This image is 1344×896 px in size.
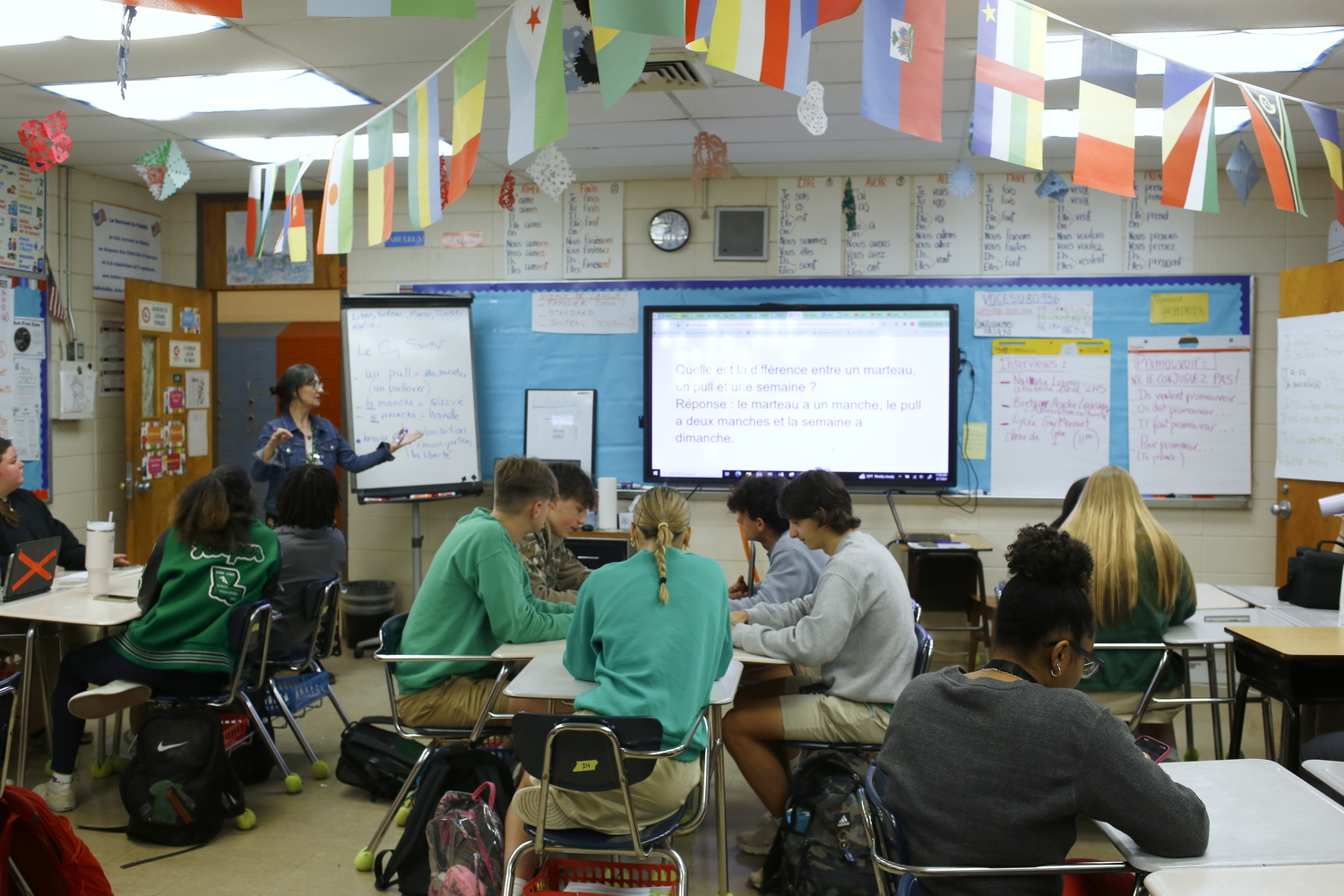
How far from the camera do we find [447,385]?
5477 millimetres

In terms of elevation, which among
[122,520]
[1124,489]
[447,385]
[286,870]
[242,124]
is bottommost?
[286,870]

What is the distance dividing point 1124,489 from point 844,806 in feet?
4.39

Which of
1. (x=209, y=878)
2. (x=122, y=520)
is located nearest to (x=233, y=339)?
(x=122, y=520)

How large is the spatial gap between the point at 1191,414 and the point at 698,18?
155 inches

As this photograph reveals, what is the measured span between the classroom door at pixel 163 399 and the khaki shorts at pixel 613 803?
4007 mm

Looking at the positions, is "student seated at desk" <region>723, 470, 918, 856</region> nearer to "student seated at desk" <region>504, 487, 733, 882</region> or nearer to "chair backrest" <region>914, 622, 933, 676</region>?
"chair backrest" <region>914, 622, 933, 676</region>

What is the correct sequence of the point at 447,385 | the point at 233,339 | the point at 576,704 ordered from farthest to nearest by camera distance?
the point at 233,339 < the point at 447,385 < the point at 576,704

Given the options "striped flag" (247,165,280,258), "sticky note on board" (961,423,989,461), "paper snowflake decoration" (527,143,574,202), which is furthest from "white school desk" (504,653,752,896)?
"sticky note on board" (961,423,989,461)

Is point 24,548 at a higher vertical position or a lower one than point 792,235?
lower

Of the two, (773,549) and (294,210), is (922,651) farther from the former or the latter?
(294,210)

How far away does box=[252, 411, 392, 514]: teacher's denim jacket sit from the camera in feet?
15.8

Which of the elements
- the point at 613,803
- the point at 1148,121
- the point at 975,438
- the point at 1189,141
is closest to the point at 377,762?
the point at 613,803

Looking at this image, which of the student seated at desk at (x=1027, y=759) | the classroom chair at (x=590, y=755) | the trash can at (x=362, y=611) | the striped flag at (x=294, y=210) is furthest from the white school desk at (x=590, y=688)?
the trash can at (x=362, y=611)

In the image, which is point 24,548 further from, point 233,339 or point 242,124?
point 233,339
